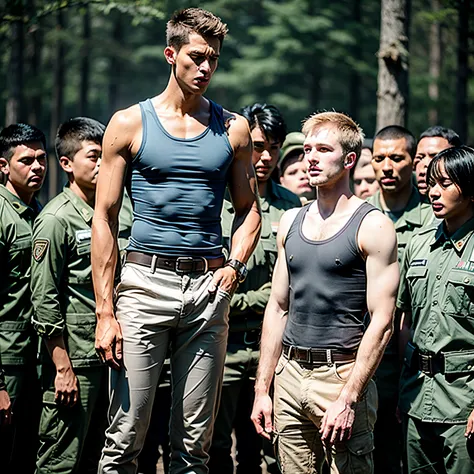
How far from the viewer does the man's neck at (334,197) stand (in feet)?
13.6

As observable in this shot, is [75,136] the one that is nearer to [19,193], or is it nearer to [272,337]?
[19,193]

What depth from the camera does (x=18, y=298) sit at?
5.08m

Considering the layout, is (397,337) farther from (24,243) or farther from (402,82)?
(402,82)

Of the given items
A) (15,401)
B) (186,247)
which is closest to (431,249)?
(186,247)

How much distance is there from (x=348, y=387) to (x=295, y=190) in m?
3.11

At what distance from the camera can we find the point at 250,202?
4.43 meters

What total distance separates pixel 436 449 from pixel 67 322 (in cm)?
228

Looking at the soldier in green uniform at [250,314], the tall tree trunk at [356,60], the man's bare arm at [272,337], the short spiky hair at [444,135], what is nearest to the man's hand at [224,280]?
the man's bare arm at [272,337]

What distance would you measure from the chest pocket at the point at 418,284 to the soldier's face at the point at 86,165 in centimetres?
208

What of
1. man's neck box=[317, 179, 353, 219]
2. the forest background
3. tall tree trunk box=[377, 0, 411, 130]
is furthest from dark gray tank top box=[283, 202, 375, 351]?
the forest background

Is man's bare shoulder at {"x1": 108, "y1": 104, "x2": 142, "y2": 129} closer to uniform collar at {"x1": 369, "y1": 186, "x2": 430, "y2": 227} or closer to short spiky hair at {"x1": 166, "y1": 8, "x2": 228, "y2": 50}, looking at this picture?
short spiky hair at {"x1": 166, "y1": 8, "x2": 228, "y2": 50}

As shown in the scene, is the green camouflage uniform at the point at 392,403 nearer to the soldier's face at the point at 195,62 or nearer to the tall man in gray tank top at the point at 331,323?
the tall man in gray tank top at the point at 331,323

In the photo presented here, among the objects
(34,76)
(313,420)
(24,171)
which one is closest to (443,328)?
(313,420)

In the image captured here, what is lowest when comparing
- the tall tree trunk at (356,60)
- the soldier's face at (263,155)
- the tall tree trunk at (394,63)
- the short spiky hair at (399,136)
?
the soldier's face at (263,155)
